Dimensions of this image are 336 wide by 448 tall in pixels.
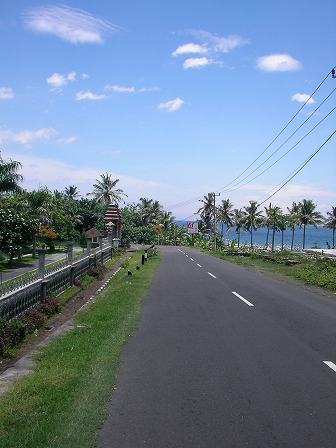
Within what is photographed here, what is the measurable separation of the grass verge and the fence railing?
1.60 meters

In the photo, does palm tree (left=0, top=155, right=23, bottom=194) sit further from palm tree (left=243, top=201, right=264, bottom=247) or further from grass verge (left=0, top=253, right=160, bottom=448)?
palm tree (left=243, top=201, right=264, bottom=247)

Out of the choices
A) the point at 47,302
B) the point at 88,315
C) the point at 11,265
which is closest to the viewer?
the point at 88,315

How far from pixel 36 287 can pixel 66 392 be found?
23.7 ft

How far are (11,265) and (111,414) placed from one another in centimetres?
2833

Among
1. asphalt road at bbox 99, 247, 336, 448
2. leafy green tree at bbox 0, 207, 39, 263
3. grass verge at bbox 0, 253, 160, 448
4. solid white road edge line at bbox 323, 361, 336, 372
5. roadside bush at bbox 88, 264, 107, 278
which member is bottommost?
roadside bush at bbox 88, 264, 107, 278

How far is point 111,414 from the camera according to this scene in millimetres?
5086

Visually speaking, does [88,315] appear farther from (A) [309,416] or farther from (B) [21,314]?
(A) [309,416]

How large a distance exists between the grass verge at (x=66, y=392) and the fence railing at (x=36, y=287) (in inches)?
63.0

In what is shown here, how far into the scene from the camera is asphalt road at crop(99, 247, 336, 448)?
15.2 feet

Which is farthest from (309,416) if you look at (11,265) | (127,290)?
(11,265)

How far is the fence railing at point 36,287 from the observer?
977cm

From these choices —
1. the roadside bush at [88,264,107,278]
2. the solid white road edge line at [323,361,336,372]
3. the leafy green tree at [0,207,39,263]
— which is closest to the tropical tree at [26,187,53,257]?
the leafy green tree at [0,207,39,263]

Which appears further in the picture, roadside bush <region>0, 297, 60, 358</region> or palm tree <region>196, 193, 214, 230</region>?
palm tree <region>196, 193, 214, 230</region>

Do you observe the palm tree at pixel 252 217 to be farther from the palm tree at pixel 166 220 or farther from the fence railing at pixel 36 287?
the fence railing at pixel 36 287
